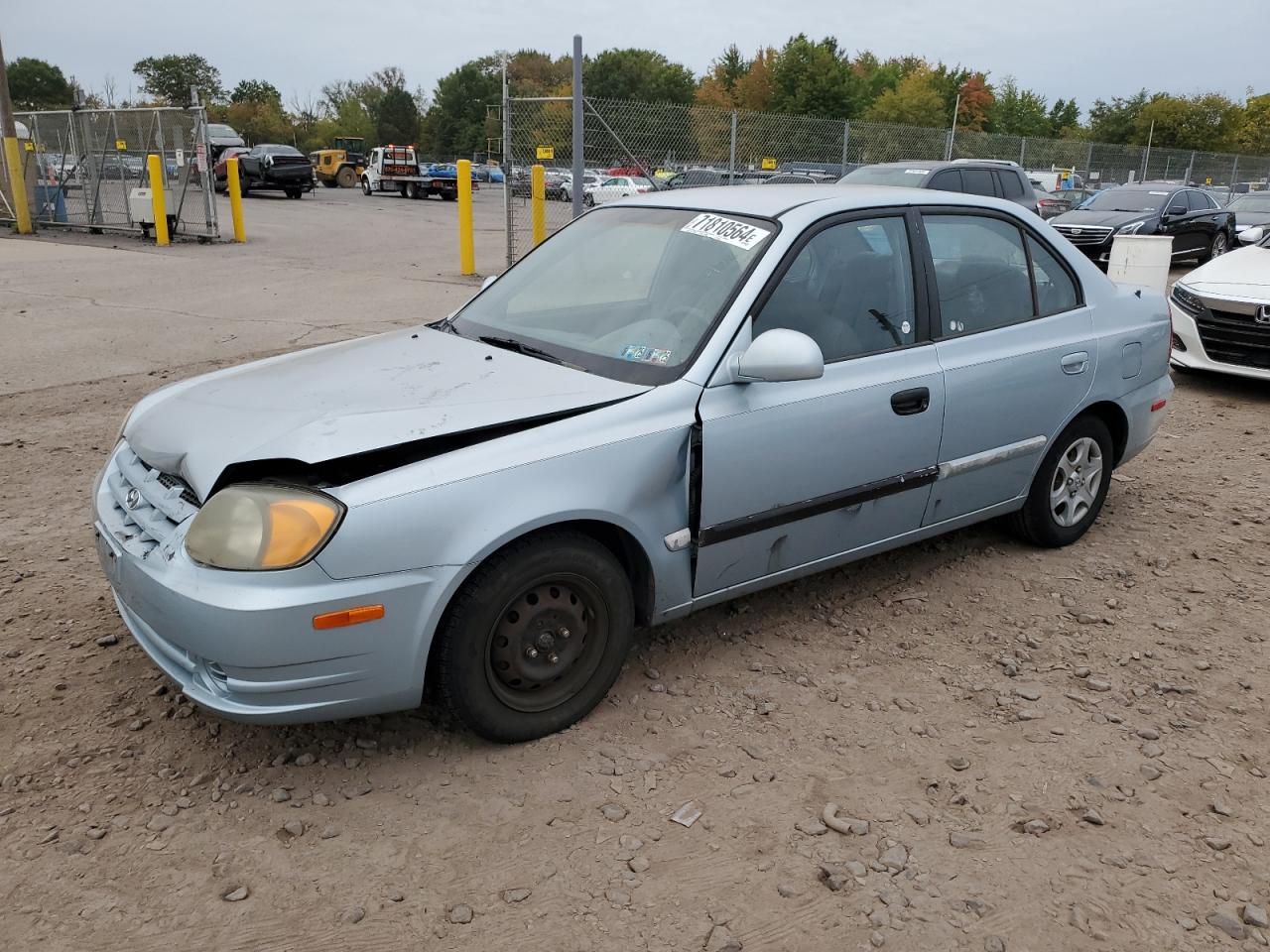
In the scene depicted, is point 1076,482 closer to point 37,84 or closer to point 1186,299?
point 1186,299

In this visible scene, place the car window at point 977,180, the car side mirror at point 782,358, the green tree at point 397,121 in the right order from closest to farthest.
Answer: the car side mirror at point 782,358 → the car window at point 977,180 → the green tree at point 397,121

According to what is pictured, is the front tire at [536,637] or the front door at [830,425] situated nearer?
the front tire at [536,637]

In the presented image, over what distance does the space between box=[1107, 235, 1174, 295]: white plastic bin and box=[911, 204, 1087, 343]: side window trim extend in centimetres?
703

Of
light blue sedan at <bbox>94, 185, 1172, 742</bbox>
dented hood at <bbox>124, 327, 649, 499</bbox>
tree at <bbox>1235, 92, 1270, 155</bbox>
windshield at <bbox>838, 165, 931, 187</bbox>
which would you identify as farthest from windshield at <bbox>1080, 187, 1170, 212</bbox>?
tree at <bbox>1235, 92, 1270, 155</bbox>

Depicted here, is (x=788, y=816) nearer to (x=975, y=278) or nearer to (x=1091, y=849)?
(x=1091, y=849)

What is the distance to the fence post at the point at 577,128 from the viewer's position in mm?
11797

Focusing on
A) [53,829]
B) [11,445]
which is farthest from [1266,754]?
[11,445]

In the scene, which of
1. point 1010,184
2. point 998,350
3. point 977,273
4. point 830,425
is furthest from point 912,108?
point 830,425

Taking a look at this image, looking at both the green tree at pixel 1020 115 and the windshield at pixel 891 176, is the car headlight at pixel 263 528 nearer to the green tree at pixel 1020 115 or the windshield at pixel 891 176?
the windshield at pixel 891 176

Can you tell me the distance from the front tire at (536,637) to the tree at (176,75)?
99551mm

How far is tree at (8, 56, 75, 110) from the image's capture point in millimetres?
95062

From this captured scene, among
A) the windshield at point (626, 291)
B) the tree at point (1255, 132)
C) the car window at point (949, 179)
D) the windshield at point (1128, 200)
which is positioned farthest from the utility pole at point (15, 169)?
the tree at point (1255, 132)

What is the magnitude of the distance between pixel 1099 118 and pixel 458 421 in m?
82.2

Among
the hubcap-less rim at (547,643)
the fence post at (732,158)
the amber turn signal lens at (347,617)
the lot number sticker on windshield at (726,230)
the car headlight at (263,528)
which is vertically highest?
the fence post at (732,158)
